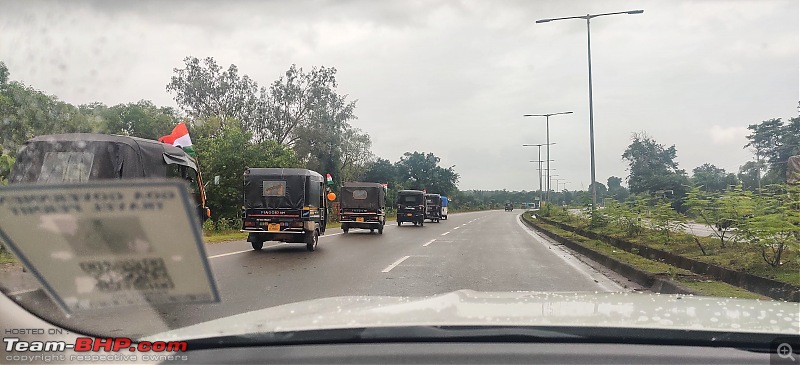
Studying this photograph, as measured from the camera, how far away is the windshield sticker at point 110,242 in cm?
A: 409

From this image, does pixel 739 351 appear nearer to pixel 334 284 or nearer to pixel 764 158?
pixel 334 284

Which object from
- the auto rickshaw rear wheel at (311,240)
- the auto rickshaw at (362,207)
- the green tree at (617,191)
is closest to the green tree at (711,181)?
the green tree at (617,191)

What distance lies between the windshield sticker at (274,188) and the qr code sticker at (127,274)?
11.5 m

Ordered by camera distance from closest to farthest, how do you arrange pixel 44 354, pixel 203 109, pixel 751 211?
pixel 44 354
pixel 751 211
pixel 203 109

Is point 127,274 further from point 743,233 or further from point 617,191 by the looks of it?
point 617,191

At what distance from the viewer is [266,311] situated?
12.4 ft

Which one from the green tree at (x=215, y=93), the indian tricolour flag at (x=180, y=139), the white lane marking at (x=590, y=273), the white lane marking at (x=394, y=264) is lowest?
the white lane marking at (x=590, y=273)

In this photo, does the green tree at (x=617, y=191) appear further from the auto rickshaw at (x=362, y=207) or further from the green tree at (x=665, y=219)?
the auto rickshaw at (x=362, y=207)

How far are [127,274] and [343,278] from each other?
19.2 ft

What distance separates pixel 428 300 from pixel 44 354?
223 centimetres

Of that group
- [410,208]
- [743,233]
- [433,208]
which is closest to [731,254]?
[743,233]

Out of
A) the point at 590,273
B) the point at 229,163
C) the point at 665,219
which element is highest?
the point at 229,163

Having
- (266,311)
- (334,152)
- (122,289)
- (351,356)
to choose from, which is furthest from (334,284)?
(334,152)

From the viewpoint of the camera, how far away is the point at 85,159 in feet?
27.3
